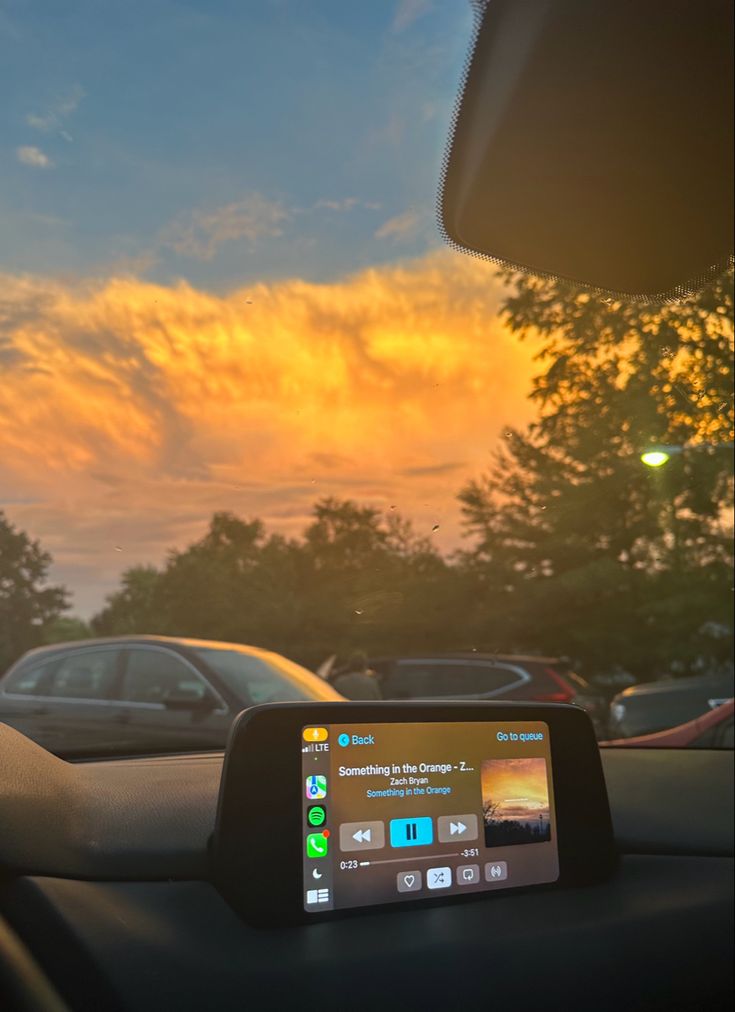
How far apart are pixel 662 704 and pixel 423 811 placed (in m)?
2.98

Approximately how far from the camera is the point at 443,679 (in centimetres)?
340

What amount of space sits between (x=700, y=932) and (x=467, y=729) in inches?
46.5

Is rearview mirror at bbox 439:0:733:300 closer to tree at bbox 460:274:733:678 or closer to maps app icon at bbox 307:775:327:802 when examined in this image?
tree at bbox 460:274:733:678

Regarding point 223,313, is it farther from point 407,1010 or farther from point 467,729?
point 407,1010

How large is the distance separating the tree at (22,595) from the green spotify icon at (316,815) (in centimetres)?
118

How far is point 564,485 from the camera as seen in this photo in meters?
3.72

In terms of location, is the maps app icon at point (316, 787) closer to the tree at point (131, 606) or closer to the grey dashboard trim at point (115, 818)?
the grey dashboard trim at point (115, 818)

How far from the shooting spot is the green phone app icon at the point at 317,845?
220 centimetres

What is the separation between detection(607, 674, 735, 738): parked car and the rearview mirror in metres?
2.36

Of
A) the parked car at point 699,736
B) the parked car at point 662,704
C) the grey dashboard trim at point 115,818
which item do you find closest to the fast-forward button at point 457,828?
the grey dashboard trim at point 115,818

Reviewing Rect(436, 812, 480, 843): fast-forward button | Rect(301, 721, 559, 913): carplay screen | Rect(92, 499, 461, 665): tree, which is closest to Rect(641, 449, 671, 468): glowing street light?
Rect(92, 499, 461, 665): tree

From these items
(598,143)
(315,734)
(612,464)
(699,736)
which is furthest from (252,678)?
(699,736)

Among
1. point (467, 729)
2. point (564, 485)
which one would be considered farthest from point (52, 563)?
point (564, 485)

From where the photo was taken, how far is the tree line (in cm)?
312
